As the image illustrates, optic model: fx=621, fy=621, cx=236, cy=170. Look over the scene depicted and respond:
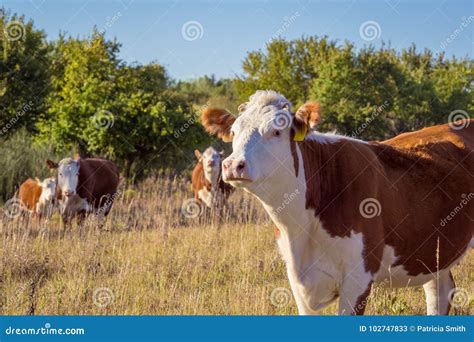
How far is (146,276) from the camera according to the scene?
7.22m

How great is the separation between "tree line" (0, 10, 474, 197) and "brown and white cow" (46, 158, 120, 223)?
1483 millimetres

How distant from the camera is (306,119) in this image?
4.60 m

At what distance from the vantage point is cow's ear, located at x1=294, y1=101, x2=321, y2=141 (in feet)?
14.8

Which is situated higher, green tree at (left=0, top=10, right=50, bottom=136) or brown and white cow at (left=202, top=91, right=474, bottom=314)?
green tree at (left=0, top=10, right=50, bottom=136)

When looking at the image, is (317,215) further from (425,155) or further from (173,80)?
(173,80)

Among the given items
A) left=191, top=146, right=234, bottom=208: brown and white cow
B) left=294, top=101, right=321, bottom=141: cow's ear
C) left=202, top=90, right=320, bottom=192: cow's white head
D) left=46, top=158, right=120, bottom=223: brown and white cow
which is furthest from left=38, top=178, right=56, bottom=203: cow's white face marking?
left=294, top=101, right=321, bottom=141: cow's ear

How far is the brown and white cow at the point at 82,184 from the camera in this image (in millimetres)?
12711

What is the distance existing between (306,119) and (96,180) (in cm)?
990

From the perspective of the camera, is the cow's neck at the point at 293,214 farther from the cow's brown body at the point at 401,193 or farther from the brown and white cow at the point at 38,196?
the brown and white cow at the point at 38,196

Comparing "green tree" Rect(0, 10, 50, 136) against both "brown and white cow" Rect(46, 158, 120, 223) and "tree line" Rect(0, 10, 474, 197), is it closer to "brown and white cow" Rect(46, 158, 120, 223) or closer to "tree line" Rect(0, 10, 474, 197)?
"tree line" Rect(0, 10, 474, 197)

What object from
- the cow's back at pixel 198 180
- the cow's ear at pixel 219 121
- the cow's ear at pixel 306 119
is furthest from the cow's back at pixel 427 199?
the cow's back at pixel 198 180

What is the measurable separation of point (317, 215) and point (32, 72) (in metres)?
14.7

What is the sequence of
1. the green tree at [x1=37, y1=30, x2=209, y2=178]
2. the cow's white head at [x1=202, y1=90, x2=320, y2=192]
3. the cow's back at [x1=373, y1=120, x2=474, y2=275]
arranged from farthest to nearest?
the green tree at [x1=37, y1=30, x2=209, y2=178] < the cow's back at [x1=373, y1=120, x2=474, y2=275] < the cow's white head at [x1=202, y1=90, x2=320, y2=192]
